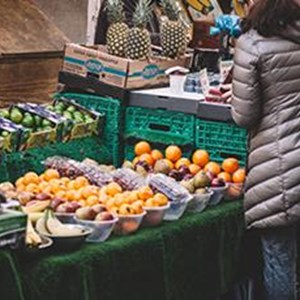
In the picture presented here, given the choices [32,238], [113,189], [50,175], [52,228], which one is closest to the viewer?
[32,238]

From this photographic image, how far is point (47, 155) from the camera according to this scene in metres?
5.39

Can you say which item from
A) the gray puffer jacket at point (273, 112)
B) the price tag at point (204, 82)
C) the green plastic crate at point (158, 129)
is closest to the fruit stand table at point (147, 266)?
the gray puffer jacket at point (273, 112)

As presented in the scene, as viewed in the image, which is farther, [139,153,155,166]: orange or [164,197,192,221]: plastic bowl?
[139,153,155,166]: orange

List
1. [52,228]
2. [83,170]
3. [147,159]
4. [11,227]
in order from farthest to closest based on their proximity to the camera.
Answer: [147,159]
[83,170]
[52,228]
[11,227]

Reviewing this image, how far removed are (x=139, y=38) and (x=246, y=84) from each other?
1.61 m

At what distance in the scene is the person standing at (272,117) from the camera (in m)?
4.55

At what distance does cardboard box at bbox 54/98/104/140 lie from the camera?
566 cm

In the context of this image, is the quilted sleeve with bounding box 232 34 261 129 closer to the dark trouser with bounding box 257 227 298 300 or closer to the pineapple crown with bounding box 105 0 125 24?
the dark trouser with bounding box 257 227 298 300

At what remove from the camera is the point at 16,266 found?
3643mm

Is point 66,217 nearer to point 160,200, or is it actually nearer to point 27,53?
point 160,200

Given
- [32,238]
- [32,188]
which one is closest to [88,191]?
[32,188]

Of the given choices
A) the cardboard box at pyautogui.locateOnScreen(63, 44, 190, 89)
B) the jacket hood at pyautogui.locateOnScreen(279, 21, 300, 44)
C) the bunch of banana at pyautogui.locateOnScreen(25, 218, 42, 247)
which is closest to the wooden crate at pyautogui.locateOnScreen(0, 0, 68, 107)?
the cardboard box at pyautogui.locateOnScreen(63, 44, 190, 89)

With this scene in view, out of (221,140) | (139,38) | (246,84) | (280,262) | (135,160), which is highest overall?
(139,38)

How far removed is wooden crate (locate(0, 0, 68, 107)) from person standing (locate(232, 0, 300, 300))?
2.68 metres
